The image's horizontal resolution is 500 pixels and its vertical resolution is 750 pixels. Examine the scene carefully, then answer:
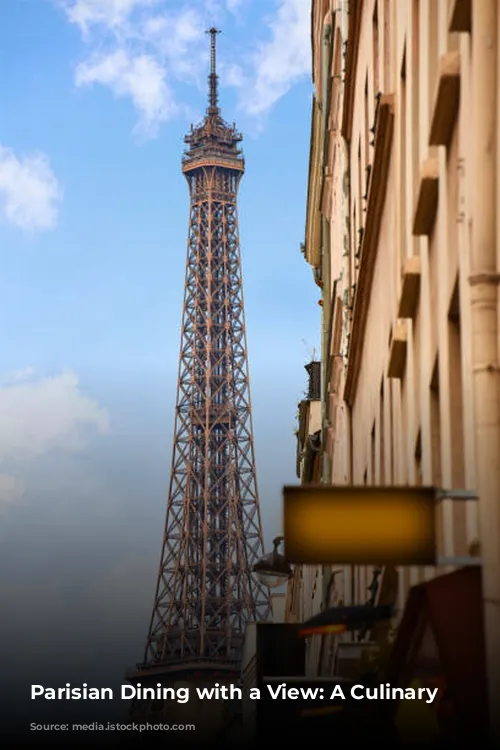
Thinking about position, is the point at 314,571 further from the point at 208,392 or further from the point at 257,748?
the point at 208,392

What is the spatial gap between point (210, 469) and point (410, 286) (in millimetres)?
121436

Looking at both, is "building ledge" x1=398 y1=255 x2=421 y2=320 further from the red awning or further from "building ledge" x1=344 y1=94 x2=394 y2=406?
the red awning

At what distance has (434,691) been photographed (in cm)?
930

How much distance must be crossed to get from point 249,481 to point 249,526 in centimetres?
345

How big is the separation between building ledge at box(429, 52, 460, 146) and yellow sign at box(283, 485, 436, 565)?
2.81 m

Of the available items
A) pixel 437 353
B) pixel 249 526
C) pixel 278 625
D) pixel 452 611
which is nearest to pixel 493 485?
pixel 452 611

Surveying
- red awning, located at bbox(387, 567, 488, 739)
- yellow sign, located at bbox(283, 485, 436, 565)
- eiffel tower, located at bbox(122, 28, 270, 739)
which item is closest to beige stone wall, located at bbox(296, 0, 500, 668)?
red awning, located at bbox(387, 567, 488, 739)

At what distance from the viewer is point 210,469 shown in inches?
5281

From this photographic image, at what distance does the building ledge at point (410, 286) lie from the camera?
12.8m

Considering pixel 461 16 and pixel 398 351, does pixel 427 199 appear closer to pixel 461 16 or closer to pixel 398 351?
pixel 461 16

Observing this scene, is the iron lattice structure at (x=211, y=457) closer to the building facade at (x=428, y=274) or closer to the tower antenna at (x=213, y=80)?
the tower antenna at (x=213, y=80)

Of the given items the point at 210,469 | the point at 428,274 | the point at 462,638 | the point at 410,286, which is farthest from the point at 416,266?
the point at 210,469

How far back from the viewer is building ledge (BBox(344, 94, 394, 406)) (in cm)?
1560

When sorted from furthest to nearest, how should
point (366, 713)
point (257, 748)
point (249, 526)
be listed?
point (249, 526), point (257, 748), point (366, 713)
